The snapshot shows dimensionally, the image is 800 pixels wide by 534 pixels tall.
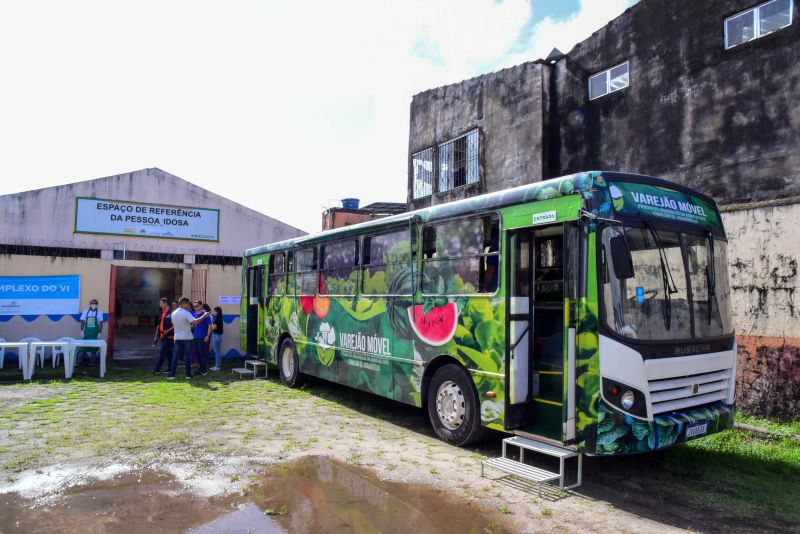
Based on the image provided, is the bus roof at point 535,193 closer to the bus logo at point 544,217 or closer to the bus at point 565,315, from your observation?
the bus at point 565,315

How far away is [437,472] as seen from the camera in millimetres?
6379

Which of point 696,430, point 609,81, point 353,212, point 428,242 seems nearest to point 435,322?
point 428,242

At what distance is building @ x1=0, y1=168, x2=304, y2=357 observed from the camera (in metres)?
15.4

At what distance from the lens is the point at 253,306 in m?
14.4

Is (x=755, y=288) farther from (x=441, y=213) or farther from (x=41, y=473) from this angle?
(x=41, y=473)

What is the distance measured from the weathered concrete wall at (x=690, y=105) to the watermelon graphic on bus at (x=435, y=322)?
5.85m

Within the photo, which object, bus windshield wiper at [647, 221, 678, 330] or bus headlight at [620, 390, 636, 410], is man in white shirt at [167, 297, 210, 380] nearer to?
bus headlight at [620, 390, 636, 410]

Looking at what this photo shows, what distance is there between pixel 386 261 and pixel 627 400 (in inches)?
166

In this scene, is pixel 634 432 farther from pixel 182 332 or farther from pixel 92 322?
pixel 92 322

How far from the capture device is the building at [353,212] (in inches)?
1352

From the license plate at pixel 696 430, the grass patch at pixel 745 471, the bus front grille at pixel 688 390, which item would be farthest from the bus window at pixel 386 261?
the grass patch at pixel 745 471

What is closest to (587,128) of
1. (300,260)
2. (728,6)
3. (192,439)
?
(728,6)

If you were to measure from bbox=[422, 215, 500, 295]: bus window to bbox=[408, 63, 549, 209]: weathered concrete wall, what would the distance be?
704 cm

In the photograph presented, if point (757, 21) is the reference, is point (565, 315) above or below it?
below
